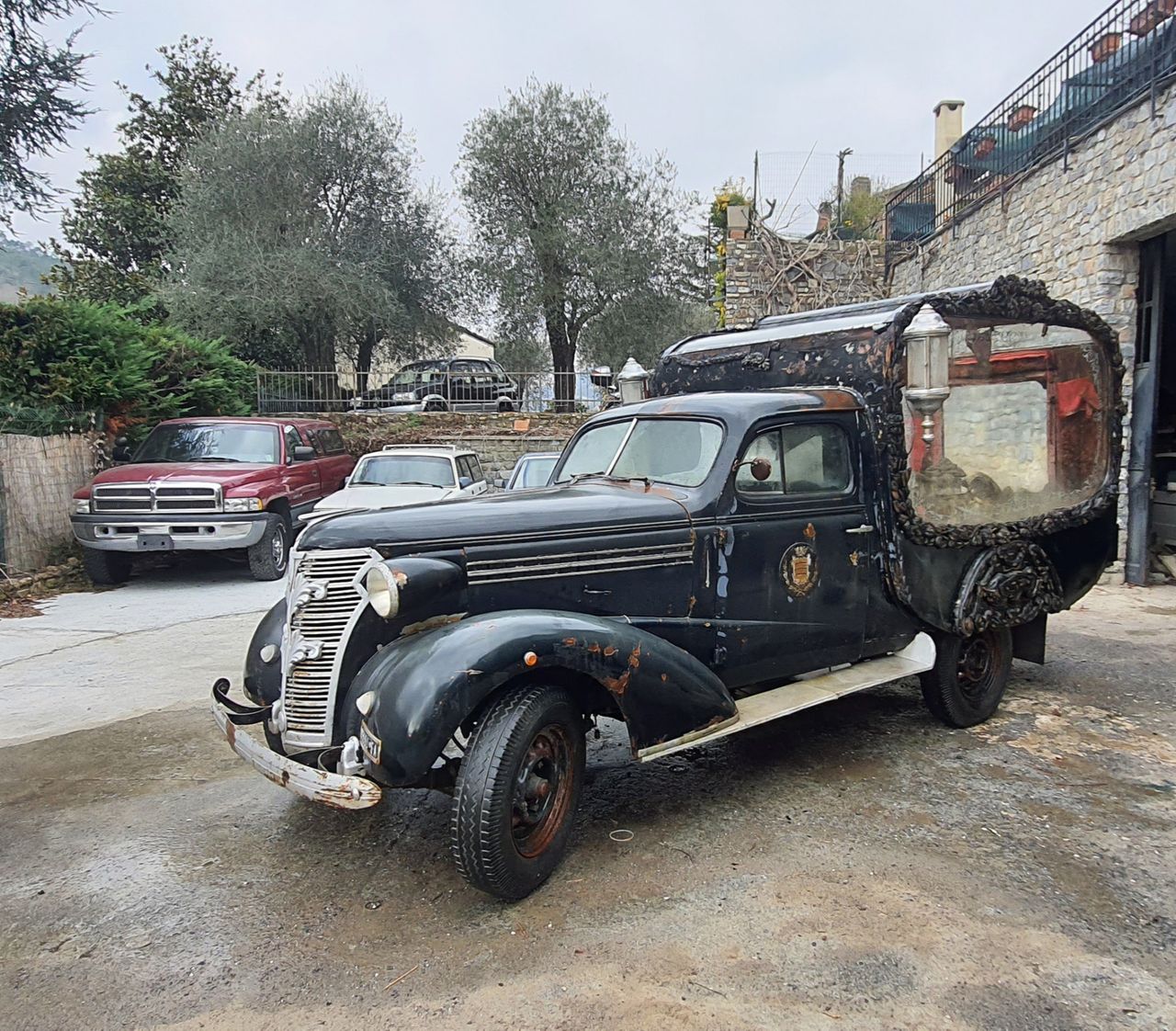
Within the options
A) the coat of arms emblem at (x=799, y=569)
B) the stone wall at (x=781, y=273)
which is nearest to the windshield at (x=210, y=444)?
the coat of arms emblem at (x=799, y=569)

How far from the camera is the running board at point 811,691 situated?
369 cm

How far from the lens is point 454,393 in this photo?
59.2 ft

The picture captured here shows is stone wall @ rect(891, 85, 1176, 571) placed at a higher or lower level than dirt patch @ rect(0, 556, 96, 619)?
higher

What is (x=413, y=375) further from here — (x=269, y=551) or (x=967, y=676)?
(x=967, y=676)

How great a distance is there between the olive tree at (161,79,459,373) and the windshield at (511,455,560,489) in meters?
8.63

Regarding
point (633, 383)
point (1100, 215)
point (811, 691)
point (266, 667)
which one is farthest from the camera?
point (1100, 215)

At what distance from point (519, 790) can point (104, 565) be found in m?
8.30

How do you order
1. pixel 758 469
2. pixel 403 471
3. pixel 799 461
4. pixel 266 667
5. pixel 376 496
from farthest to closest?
pixel 403 471 < pixel 376 496 < pixel 799 461 < pixel 758 469 < pixel 266 667

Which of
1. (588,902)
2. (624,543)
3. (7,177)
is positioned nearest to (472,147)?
(7,177)

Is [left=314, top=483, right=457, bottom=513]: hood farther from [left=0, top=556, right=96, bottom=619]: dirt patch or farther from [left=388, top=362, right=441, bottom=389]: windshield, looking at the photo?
[left=388, top=362, right=441, bottom=389]: windshield

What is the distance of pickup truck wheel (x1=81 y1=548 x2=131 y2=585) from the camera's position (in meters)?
9.56

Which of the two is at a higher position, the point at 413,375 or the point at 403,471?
the point at 413,375

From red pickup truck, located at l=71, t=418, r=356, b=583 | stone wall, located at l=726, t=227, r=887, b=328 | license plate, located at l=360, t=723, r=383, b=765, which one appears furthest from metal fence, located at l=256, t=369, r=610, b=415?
license plate, located at l=360, t=723, r=383, b=765

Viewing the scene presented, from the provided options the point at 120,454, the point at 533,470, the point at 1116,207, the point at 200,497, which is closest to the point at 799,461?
the point at 533,470
